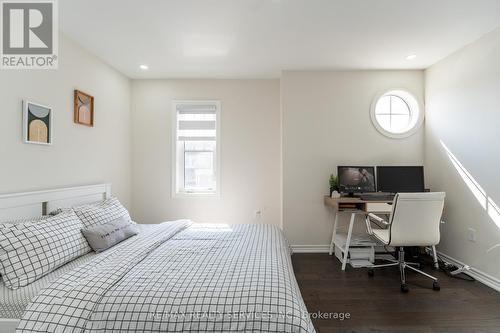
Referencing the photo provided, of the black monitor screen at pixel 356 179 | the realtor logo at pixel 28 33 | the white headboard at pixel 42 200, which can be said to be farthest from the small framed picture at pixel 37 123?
the black monitor screen at pixel 356 179

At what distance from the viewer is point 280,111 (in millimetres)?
3867

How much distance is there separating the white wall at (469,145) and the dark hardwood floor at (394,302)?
18.5 inches

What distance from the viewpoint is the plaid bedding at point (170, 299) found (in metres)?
1.22

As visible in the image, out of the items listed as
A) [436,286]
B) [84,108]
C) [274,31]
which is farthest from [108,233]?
[436,286]

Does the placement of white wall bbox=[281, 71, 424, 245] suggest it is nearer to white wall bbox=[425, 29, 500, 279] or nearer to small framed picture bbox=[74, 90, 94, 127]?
white wall bbox=[425, 29, 500, 279]

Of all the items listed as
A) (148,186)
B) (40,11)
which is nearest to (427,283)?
(148,186)

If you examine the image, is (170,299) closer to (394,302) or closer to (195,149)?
(394,302)

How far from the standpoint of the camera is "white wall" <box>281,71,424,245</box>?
3.57m

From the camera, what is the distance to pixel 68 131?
265 centimetres

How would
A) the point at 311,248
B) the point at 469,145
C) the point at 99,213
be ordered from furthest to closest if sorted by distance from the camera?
1. the point at 311,248
2. the point at 469,145
3. the point at 99,213

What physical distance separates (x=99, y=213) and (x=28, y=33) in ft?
5.53

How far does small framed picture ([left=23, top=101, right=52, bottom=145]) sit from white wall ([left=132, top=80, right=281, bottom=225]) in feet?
5.18

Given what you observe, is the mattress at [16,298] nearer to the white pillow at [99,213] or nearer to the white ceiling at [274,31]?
the white pillow at [99,213]

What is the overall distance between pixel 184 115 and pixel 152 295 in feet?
10.3
